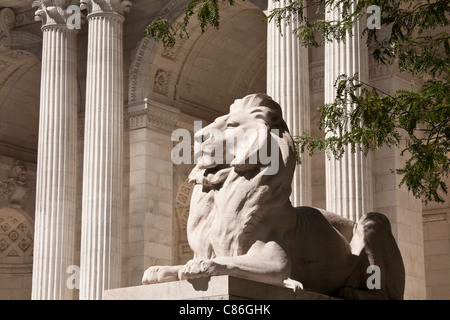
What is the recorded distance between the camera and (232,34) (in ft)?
97.8

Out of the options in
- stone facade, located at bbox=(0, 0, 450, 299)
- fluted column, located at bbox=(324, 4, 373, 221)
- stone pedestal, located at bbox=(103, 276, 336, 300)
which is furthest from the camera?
stone facade, located at bbox=(0, 0, 450, 299)

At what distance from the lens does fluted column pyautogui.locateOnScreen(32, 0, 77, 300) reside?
25.9 meters

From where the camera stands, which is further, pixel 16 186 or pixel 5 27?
pixel 16 186

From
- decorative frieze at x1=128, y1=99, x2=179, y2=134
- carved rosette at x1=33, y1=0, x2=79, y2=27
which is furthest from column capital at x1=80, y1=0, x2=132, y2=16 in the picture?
decorative frieze at x1=128, y1=99, x2=179, y2=134

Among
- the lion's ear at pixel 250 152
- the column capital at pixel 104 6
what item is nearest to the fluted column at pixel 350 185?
the column capital at pixel 104 6

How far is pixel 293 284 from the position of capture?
8.15 m

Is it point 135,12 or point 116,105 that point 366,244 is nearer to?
point 116,105

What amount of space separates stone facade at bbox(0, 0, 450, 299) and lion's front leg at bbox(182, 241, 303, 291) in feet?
40.8

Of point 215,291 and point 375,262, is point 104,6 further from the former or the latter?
point 215,291

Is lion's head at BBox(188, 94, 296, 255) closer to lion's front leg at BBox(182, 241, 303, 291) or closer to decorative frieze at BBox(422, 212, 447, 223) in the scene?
lion's front leg at BBox(182, 241, 303, 291)

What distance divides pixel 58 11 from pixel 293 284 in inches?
835

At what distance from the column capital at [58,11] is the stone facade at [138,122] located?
0.13 feet

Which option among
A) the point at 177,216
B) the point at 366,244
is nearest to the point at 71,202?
the point at 177,216

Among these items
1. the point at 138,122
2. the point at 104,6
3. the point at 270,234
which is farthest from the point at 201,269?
the point at 138,122
